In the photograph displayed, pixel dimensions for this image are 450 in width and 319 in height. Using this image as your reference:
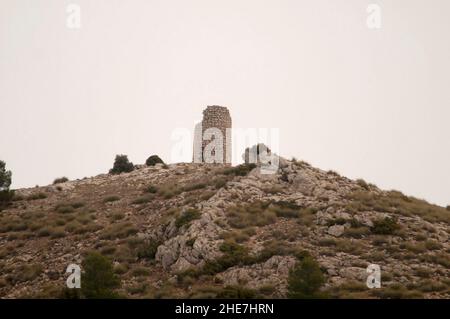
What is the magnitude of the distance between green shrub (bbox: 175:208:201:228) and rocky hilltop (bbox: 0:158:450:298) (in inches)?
2.9

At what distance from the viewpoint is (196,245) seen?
114ft

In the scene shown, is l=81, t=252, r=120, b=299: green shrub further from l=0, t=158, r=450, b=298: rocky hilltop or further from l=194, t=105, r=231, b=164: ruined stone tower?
l=194, t=105, r=231, b=164: ruined stone tower

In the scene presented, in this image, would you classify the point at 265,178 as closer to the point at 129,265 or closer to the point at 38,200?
the point at 129,265

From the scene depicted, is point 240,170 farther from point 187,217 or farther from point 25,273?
point 25,273

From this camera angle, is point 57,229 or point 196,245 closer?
point 196,245

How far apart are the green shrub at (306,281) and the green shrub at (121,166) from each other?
34.7 meters

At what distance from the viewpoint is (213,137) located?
190ft

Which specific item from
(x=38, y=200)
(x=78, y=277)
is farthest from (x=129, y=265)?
(x=38, y=200)

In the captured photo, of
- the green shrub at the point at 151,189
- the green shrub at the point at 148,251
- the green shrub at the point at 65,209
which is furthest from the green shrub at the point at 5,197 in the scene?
the green shrub at the point at 148,251

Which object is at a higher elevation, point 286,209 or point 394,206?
point 394,206

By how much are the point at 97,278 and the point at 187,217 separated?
951cm

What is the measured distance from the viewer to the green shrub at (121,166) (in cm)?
6020

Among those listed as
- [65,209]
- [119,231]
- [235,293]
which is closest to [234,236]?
[235,293]
